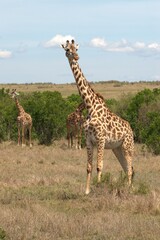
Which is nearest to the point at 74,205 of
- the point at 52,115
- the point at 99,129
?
the point at 99,129

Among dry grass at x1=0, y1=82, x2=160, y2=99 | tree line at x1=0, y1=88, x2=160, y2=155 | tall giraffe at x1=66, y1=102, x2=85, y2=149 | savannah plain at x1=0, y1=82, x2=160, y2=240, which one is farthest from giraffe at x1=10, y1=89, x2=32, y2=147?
dry grass at x1=0, y1=82, x2=160, y2=99

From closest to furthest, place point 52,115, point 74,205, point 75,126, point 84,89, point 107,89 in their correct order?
point 74,205 < point 84,89 < point 75,126 < point 52,115 < point 107,89

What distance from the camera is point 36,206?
1027 centimetres

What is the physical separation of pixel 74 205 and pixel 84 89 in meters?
2.66

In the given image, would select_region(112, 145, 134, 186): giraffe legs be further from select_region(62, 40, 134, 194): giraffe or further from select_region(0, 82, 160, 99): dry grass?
select_region(0, 82, 160, 99): dry grass

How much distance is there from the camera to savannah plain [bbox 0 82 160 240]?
320 inches

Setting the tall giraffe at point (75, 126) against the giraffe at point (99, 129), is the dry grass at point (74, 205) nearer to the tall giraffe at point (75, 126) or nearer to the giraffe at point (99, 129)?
the giraffe at point (99, 129)

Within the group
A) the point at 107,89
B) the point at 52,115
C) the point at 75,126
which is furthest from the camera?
the point at 107,89

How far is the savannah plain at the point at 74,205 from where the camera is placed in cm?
814

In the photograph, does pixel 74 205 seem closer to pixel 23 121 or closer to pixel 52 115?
pixel 23 121

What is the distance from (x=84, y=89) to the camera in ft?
40.0

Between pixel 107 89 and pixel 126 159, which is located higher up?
pixel 126 159

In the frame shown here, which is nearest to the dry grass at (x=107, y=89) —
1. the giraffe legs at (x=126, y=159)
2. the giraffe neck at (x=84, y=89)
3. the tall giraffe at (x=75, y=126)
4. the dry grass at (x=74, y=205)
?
the tall giraffe at (x=75, y=126)

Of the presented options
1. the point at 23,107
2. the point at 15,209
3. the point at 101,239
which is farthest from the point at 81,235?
the point at 23,107
